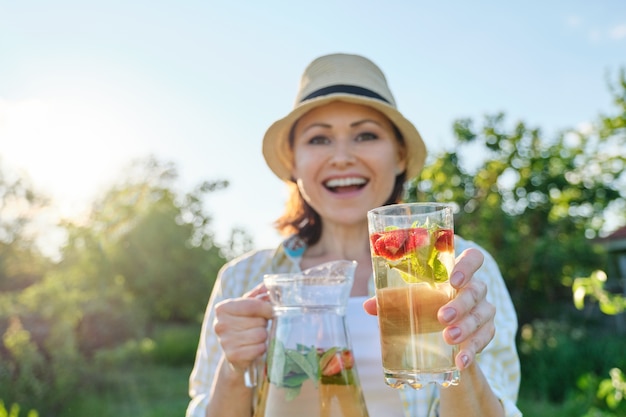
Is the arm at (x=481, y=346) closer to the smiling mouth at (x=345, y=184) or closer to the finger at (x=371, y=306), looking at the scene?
the finger at (x=371, y=306)

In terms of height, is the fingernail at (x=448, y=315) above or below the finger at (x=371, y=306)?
below

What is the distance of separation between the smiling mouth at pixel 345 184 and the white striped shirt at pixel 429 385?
1.29 feet

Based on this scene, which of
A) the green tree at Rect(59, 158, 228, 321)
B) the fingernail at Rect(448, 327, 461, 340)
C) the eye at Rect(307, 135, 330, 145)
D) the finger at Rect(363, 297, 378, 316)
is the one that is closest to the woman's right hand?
the finger at Rect(363, 297, 378, 316)

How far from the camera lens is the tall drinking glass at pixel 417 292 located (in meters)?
1.29

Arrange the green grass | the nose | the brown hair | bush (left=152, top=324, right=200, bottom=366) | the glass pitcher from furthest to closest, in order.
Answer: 1. bush (left=152, top=324, right=200, bottom=366)
2. the green grass
3. the brown hair
4. the nose
5. the glass pitcher

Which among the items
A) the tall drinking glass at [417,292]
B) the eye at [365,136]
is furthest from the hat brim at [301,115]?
the tall drinking glass at [417,292]

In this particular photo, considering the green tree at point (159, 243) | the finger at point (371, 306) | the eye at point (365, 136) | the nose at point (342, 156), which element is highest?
the green tree at point (159, 243)

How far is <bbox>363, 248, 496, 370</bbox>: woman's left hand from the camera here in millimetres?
1279

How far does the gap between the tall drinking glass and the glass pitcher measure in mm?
156

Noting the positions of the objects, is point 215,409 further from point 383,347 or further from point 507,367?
point 507,367

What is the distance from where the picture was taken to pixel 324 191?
2.34 m

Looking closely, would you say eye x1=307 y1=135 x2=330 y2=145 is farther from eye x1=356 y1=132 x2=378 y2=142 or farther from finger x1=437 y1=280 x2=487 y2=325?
finger x1=437 y1=280 x2=487 y2=325

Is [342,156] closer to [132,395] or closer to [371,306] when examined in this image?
[371,306]

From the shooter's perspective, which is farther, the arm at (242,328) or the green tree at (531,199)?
the green tree at (531,199)
